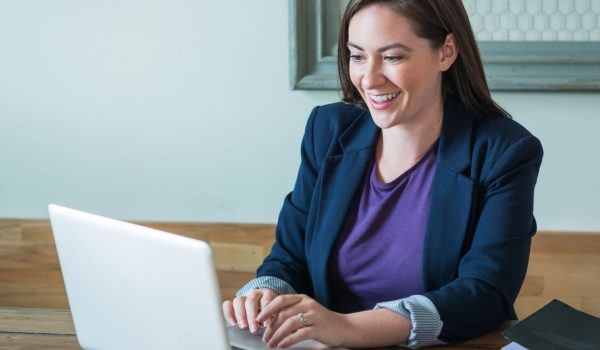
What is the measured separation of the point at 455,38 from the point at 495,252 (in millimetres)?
398

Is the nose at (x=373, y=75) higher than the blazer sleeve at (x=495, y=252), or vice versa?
the nose at (x=373, y=75)

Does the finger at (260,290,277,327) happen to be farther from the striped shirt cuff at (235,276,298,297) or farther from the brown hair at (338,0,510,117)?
the brown hair at (338,0,510,117)

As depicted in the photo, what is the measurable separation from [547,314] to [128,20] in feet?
5.14

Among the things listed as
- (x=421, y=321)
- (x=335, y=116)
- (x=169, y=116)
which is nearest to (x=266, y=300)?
(x=421, y=321)

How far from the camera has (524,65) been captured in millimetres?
2391

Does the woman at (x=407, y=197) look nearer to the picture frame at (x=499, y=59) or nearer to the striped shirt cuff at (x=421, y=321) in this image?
the striped shirt cuff at (x=421, y=321)

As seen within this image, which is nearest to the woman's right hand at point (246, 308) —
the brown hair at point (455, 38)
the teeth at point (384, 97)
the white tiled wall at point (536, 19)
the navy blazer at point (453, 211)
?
the navy blazer at point (453, 211)

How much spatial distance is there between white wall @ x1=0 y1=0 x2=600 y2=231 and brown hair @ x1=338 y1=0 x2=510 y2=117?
2.37 ft

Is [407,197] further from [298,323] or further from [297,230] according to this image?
[298,323]

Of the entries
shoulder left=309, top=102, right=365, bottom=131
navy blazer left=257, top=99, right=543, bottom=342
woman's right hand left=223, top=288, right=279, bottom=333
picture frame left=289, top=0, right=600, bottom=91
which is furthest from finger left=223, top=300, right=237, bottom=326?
picture frame left=289, top=0, right=600, bottom=91

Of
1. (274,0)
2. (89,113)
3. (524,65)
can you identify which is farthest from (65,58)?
(524,65)

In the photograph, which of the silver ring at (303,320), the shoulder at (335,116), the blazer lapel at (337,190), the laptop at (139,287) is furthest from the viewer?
the shoulder at (335,116)

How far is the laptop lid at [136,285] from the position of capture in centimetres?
118

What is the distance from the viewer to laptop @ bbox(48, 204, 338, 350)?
118 centimetres
